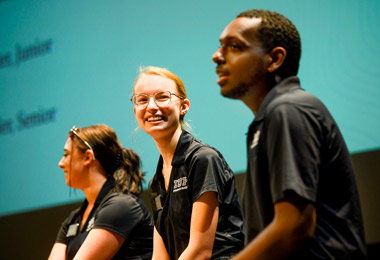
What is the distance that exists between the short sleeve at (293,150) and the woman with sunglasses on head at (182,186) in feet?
2.36

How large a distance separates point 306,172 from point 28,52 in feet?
11.3

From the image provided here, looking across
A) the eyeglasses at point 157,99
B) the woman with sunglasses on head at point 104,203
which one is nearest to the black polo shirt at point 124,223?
the woman with sunglasses on head at point 104,203

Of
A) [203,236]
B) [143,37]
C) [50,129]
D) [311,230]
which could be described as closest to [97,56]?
[143,37]

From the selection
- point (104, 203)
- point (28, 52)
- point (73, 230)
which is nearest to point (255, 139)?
point (104, 203)

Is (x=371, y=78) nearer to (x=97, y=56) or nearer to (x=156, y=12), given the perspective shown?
(x=156, y=12)

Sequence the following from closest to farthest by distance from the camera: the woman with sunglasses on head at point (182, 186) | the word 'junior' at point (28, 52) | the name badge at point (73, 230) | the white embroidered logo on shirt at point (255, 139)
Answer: the white embroidered logo on shirt at point (255, 139)
the woman with sunglasses on head at point (182, 186)
the name badge at point (73, 230)
the word 'junior' at point (28, 52)

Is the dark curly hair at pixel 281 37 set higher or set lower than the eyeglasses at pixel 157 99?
higher

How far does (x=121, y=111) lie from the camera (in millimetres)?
Answer: 3381

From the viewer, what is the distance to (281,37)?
1.26 meters

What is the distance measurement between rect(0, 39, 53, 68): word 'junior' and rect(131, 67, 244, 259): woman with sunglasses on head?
1910mm

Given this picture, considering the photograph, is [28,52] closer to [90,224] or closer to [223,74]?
[90,224]

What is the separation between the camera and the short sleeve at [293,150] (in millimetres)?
998

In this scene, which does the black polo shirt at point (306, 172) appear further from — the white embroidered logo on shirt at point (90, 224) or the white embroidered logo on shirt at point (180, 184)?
the white embroidered logo on shirt at point (90, 224)

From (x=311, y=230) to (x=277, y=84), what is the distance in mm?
394
